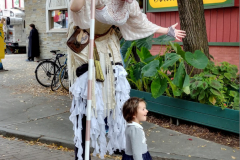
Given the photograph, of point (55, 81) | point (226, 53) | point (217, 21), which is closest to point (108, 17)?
point (226, 53)

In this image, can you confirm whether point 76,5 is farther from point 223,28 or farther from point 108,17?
point 223,28

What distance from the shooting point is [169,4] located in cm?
906

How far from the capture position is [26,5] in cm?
1686

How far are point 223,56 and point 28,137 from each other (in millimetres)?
5010

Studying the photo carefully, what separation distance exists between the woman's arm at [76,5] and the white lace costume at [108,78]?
3.4 inches

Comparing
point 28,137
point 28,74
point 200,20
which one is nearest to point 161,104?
point 200,20

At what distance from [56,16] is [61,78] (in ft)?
24.5

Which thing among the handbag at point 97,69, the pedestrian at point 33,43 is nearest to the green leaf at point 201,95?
the handbag at point 97,69

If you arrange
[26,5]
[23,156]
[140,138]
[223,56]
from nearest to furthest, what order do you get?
[140,138], [23,156], [223,56], [26,5]

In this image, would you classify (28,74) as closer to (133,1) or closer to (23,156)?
(23,156)

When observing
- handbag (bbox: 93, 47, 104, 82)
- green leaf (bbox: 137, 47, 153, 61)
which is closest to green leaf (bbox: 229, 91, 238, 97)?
green leaf (bbox: 137, 47, 153, 61)

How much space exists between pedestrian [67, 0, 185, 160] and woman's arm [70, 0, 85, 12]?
0.19 feet

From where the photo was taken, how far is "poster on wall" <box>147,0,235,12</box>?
25.6 ft

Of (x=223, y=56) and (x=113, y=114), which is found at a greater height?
(x=223, y=56)
